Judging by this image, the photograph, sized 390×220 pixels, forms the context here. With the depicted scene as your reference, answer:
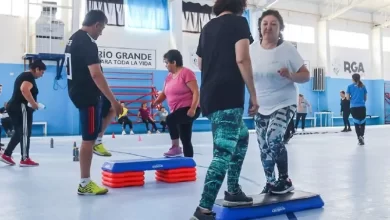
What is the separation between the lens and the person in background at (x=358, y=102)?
27.6 feet

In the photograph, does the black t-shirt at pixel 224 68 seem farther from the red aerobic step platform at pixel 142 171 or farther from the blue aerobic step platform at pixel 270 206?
the red aerobic step platform at pixel 142 171

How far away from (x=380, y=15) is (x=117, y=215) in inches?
908

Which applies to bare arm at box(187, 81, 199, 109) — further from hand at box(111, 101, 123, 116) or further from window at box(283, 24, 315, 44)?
window at box(283, 24, 315, 44)

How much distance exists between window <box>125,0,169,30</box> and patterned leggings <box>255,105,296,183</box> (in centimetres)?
1295

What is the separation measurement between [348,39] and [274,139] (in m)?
20.2

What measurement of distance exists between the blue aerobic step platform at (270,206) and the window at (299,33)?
16961 millimetres

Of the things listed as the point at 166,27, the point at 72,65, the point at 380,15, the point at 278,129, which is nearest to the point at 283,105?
the point at 278,129

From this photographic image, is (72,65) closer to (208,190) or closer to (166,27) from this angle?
(208,190)

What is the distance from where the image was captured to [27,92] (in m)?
5.06

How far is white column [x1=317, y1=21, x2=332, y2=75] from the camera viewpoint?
20.0m

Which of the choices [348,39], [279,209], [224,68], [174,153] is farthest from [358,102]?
[348,39]

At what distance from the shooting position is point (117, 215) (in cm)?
271

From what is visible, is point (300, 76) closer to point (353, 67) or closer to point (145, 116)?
point (145, 116)

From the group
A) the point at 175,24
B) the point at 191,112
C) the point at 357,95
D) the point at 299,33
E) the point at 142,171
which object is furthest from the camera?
the point at 299,33
